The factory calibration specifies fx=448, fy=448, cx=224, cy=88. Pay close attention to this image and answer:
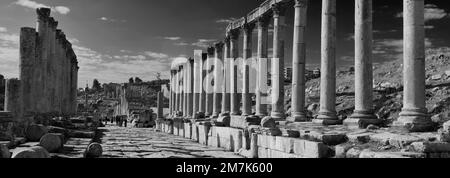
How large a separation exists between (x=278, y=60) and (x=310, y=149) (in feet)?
37.6

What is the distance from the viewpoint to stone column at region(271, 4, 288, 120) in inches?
859

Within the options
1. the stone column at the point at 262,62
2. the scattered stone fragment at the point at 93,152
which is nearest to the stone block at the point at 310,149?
the scattered stone fragment at the point at 93,152

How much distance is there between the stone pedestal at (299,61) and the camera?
19.2m

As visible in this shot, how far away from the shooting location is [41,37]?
2431cm

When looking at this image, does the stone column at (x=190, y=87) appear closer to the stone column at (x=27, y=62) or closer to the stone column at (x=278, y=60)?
the stone column at (x=278, y=60)

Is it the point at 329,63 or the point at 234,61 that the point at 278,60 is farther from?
the point at 234,61

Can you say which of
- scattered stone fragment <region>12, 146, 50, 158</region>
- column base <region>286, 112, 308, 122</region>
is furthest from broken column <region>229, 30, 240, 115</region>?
scattered stone fragment <region>12, 146, 50, 158</region>

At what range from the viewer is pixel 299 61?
19266mm

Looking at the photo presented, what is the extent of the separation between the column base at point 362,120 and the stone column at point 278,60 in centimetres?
734

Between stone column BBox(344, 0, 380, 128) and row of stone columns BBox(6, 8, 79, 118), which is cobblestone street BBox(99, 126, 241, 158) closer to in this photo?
row of stone columns BBox(6, 8, 79, 118)

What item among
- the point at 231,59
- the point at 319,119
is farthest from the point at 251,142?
the point at 231,59

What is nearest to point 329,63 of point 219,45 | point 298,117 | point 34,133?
point 298,117

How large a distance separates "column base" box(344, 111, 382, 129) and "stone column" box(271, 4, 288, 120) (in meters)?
7.34
